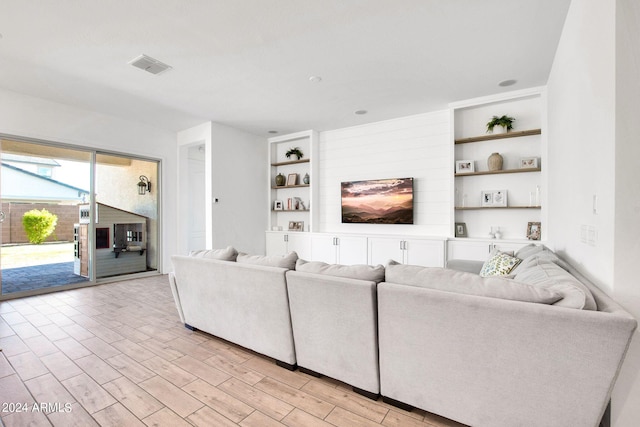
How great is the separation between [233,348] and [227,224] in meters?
3.12

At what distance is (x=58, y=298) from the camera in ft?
12.9

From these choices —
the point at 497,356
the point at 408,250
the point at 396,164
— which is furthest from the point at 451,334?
the point at 396,164

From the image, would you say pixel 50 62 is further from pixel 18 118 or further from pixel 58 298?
pixel 58 298

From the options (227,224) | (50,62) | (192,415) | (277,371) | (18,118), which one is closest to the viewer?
(192,415)

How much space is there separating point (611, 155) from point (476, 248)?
277cm

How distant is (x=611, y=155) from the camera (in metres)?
1.41

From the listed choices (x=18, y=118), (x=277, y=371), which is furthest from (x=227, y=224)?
(x=277, y=371)

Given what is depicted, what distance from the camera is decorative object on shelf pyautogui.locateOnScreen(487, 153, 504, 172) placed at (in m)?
3.98

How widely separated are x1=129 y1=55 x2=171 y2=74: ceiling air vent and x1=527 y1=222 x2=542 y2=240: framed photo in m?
4.72

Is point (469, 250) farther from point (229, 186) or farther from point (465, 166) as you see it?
point (229, 186)

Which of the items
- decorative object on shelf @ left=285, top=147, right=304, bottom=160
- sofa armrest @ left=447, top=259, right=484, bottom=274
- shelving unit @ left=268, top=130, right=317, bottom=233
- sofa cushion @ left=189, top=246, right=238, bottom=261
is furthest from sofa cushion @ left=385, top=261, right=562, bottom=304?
decorative object on shelf @ left=285, top=147, right=304, bottom=160

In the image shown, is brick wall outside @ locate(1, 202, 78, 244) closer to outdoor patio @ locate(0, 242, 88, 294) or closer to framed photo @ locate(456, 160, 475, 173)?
outdoor patio @ locate(0, 242, 88, 294)

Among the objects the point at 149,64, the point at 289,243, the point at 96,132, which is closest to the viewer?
the point at 149,64

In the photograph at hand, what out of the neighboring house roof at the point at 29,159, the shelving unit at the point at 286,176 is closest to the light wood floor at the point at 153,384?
the neighboring house roof at the point at 29,159
